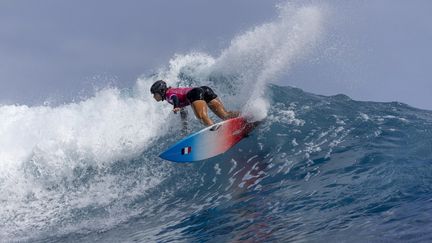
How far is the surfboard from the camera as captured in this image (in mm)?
8562

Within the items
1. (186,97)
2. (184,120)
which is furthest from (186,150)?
(186,97)

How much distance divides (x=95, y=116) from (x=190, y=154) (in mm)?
7253

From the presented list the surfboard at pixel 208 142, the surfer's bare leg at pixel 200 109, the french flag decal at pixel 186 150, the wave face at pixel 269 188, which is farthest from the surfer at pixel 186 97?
the wave face at pixel 269 188

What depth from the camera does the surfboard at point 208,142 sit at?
337 inches

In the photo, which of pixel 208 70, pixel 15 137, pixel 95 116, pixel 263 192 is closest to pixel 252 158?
pixel 263 192

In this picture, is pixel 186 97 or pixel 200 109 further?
pixel 186 97

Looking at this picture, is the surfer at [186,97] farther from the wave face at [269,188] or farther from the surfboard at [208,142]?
the wave face at [269,188]

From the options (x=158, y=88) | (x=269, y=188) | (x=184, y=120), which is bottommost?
(x=269, y=188)

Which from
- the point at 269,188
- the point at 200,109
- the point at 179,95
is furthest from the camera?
the point at 179,95

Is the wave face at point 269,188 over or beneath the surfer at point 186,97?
beneath

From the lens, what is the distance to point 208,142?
896 cm

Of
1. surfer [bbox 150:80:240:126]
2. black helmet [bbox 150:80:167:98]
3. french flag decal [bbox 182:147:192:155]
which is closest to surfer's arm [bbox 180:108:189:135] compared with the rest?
surfer [bbox 150:80:240:126]

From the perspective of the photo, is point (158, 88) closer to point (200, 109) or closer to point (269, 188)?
point (200, 109)

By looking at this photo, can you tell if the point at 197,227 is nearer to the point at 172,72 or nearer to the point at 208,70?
the point at 208,70
